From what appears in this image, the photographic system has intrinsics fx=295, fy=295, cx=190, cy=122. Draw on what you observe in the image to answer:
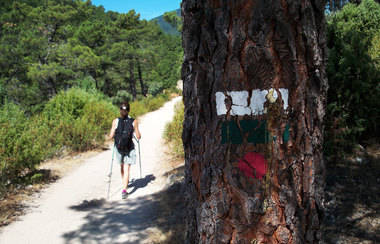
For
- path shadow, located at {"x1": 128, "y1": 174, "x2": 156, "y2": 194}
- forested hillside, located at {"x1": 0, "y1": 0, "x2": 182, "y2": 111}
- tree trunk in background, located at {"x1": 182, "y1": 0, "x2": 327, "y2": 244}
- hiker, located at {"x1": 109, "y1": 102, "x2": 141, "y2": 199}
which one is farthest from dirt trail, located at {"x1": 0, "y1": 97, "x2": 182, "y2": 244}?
forested hillside, located at {"x1": 0, "y1": 0, "x2": 182, "y2": 111}

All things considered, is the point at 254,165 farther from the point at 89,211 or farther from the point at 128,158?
the point at 128,158

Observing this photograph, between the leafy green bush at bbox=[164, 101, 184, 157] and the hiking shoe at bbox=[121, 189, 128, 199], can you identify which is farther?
the leafy green bush at bbox=[164, 101, 184, 157]

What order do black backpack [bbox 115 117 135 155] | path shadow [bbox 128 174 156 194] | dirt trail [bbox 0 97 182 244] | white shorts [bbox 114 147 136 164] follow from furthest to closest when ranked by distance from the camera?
path shadow [bbox 128 174 156 194], white shorts [bbox 114 147 136 164], black backpack [bbox 115 117 135 155], dirt trail [bbox 0 97 182 244]

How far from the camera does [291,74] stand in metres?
1.36

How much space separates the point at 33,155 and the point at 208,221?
568 centimetres

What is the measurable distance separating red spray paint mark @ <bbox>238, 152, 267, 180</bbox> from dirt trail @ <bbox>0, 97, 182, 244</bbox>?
293 cm

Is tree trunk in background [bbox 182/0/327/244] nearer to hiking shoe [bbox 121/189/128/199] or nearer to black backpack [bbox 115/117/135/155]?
black backpack [bbox 115/117/135/155]

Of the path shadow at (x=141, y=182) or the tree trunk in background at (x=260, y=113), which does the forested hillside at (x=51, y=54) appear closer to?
the path shadow at (x=141, y=182)

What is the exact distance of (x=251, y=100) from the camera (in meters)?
1.38

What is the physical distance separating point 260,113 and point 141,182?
18.2 ft

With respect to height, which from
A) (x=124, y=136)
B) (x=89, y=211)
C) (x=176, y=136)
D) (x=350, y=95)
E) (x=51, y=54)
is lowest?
(x=89, y=211)

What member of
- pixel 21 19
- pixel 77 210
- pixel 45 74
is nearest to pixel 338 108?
pixel 77 210

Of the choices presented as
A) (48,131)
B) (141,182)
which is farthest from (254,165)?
(48,131)

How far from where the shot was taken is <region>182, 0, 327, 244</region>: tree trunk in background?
134 cm
